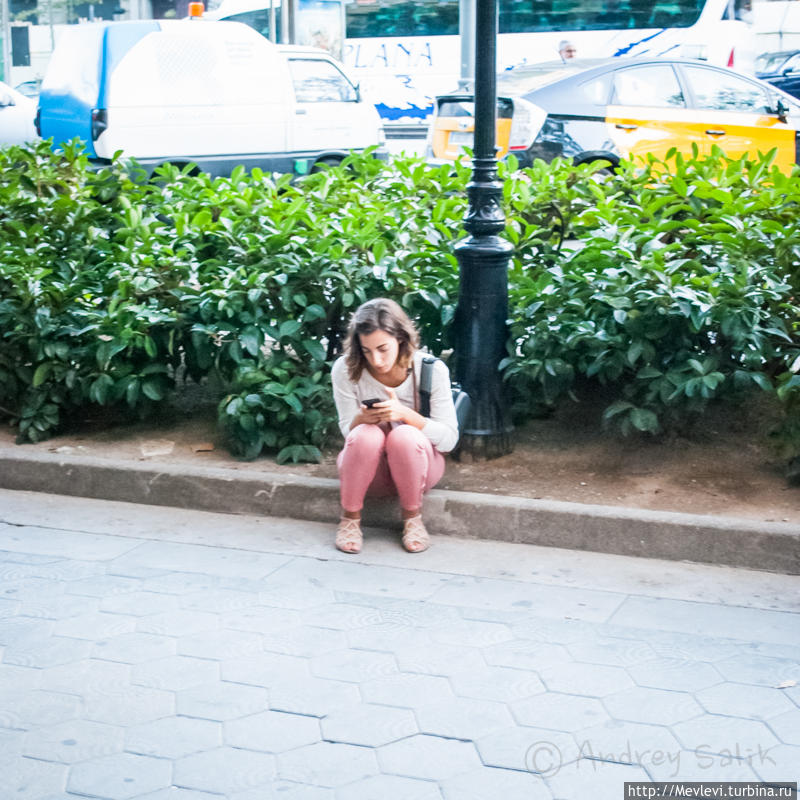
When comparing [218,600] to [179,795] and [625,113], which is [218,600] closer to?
[179,795]

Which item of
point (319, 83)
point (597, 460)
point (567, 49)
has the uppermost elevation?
point (567, 49)

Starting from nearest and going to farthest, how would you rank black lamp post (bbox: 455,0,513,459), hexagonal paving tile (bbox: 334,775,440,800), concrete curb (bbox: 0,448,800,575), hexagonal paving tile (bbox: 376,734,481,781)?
hexagonal paving tile (bbox: 334,775,440,800) → hexagonal paving tile (bbox: 376,734,481,781) → concrete curb (bbox: 0,448,800,575) → black lamp post (bbox: 455,0,513,459)

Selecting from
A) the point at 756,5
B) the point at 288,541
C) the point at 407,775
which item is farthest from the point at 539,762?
the point at 756,5

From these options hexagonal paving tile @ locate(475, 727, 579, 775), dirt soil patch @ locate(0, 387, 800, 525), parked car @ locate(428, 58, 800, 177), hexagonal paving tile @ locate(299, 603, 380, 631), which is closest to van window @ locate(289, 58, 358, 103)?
parked car @ locate(428, 58, 800, 177)

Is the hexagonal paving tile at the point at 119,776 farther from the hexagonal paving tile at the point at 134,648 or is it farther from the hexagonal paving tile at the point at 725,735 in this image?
the hexagonal paving tile at the point at 725,735

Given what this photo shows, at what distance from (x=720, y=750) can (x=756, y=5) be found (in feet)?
67.1

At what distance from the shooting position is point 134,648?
3721 mm

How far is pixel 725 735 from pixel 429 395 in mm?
1929

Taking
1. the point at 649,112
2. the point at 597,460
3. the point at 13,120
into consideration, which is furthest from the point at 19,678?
the point at 13,120

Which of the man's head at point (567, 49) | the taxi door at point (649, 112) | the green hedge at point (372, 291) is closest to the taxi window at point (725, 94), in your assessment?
the taxi door at point (649, 112)

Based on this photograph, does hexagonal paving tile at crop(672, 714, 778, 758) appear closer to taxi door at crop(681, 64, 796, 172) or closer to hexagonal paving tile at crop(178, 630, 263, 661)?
hexagonal paving tile at crop(178, 630, 263, 661)

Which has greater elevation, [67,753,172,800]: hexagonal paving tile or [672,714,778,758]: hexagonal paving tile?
[67,753,172,800]: hexagonal paving tile

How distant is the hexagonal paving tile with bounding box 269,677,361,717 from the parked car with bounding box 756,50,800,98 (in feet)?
63.9

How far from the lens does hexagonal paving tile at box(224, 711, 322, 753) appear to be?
10.3ft
